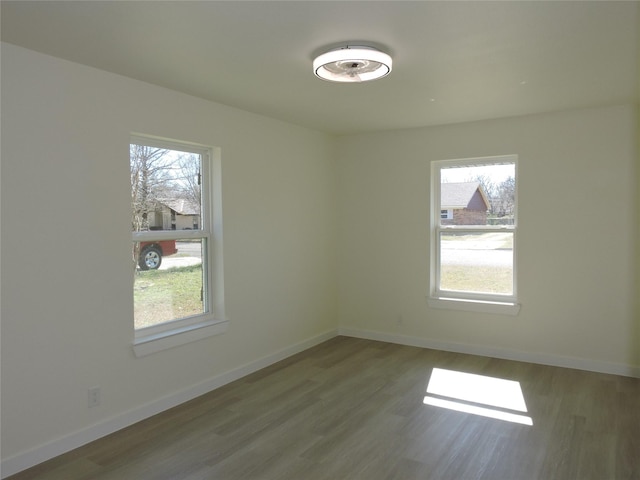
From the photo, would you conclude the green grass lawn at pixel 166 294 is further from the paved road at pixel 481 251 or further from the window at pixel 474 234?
the paved road at pixel 481 251

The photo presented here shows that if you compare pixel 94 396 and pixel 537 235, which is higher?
pixel 537 235

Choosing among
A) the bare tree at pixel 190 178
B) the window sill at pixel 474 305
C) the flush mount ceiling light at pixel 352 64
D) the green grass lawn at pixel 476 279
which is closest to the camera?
the flush mount ceiling light at pixel 352 64

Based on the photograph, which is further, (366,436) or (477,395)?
(477,395)

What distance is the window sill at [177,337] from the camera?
3355 mm

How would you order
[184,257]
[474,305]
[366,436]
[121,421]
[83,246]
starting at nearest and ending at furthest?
[83,246], [366,436], [121,421], [184,257], [474,305]

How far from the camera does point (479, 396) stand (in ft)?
12.3

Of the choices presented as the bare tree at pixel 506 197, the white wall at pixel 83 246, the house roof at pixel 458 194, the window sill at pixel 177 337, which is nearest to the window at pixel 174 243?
the window sill at pixel 177 337

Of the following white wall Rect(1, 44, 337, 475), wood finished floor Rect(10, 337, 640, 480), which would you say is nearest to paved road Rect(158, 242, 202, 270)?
white wall Rect(1, 44, 337, 475)

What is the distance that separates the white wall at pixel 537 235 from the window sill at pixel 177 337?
2.17 metres

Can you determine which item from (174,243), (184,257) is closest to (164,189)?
(174,243)

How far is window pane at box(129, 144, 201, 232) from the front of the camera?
3443mm

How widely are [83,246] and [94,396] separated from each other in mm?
986

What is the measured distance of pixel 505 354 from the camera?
15.5ft

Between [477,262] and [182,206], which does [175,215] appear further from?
[477,262]
